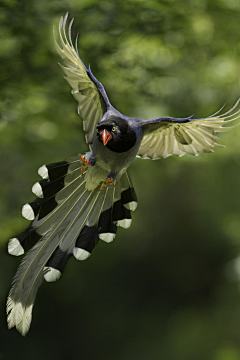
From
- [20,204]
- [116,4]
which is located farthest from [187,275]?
[116,4]

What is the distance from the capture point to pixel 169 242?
3.50 metres

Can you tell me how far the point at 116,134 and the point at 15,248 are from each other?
658 mm

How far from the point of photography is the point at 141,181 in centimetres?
333

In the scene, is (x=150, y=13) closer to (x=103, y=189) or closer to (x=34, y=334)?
(x=103, y=189)

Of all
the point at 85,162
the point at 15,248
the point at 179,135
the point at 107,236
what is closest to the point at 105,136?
the point at 85,162

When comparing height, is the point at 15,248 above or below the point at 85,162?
below

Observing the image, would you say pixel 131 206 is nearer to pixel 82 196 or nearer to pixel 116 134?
pixel 82 196

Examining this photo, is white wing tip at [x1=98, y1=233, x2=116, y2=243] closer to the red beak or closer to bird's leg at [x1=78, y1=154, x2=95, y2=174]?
bird's leg at [x1=78, y1=154, x2=95, y2=174]

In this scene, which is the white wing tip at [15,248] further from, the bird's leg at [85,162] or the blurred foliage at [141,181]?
the blurred foliage at [141,181]

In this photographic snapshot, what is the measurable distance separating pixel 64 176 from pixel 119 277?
5.77ft

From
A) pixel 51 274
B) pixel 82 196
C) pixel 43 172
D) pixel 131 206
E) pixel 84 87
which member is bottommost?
pixel 51 274

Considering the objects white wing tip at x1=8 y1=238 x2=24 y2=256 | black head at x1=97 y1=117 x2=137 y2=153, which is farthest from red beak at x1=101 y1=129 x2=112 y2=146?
white wing tip at x1=8 y1=238 x2=24 y2=256

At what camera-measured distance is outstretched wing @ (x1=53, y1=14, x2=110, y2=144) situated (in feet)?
5.48

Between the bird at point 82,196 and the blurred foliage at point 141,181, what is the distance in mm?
1070
